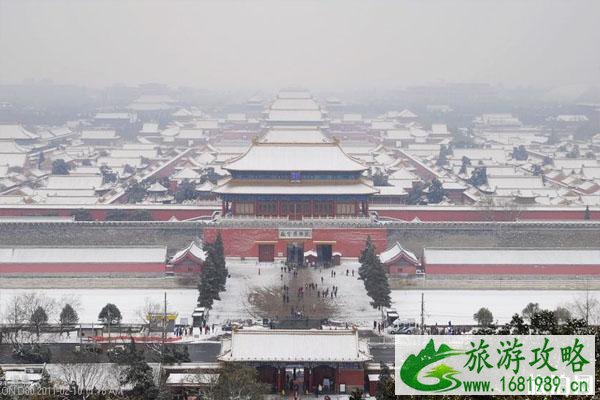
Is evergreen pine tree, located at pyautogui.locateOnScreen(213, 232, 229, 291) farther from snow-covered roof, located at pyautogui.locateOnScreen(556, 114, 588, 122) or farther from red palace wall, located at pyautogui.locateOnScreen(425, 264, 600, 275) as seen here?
snow-covered roof, located at pyautogui.locateOnScreen(556, 114, 588, 122)

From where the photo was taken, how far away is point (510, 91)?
12244cm

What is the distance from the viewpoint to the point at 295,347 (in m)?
13.8

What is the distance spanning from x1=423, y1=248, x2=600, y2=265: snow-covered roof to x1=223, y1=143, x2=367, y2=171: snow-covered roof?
3971 millimetres

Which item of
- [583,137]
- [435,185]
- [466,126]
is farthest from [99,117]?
[435,185]

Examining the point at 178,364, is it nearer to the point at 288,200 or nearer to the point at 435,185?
the point at 288,200

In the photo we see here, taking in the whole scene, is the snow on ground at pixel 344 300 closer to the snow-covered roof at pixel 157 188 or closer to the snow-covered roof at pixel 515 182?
the snow-covered roof at pixel 157 188

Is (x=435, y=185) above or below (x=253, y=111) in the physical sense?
below

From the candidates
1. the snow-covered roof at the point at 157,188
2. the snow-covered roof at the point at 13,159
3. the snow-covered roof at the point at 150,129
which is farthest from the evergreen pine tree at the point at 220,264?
the snow-covered roof at the point at 150,129

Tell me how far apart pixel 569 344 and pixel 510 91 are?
11863 cm

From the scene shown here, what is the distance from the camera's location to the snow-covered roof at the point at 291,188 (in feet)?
78.8

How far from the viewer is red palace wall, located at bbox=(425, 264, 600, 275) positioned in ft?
70.7

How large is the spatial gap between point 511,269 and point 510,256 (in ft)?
1.26

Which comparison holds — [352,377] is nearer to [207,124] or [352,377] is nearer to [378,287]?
Answer: [378,287]

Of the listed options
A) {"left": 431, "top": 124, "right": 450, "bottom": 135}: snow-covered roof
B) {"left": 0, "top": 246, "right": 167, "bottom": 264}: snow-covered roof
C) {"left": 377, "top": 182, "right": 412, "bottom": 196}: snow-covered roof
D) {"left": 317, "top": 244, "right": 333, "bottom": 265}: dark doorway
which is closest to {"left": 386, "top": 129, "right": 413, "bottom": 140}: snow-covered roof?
{"left": 431, "top": 124, "right": 450, "bottom": 135}: snow-covered roof
